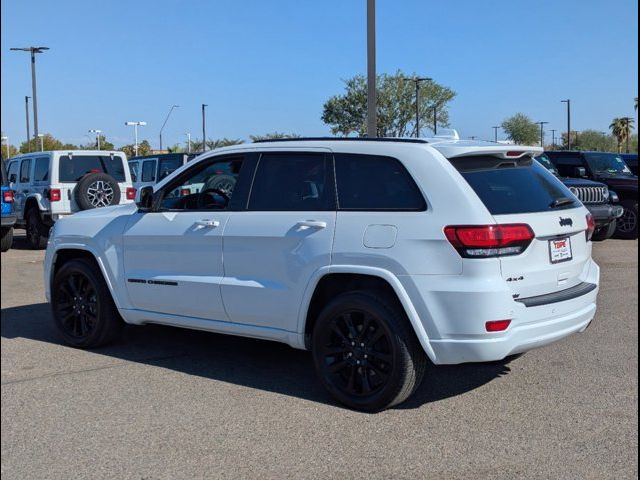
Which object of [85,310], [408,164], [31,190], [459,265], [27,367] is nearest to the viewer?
[459,265]

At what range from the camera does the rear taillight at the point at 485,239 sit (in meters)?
4.38

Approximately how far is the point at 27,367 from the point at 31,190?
10.1 meters

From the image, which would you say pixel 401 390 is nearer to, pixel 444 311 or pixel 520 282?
pixel 444 311

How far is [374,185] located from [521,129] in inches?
3090

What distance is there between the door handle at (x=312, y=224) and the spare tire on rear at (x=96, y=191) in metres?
9.05

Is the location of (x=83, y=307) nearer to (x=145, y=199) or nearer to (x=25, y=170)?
(x=145, y=199)

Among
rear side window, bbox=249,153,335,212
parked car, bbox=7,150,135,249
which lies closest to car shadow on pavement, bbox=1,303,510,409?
rear side window, bbox=249,153,335,212

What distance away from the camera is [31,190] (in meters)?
14.9

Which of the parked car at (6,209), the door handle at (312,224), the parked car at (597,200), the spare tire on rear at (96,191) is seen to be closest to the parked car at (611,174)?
the parked car at (597,200)

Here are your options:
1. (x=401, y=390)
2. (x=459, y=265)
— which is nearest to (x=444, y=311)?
(x=459, y=265)

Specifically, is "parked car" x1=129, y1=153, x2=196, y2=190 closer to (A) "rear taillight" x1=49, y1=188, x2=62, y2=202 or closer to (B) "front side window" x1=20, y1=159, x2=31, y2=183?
(B) "front side window" x1=20, y1=159, x2=31, y2=183

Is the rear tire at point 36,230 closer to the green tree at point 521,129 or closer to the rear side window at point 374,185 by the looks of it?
the rear side window at point 374,185

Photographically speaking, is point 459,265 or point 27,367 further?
point 27,367

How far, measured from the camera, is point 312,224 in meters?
4.96
